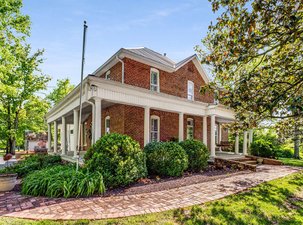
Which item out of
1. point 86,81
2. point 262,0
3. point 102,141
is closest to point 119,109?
point 86,81

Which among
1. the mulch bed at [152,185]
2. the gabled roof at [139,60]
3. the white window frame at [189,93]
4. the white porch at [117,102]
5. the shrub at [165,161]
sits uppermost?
the gabled roof at [139,60]

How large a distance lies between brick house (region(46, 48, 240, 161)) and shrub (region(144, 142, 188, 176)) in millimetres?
1303

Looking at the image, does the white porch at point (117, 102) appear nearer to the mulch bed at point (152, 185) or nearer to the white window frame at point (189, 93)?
the mulch bed at point (152, 185)

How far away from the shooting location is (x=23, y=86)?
2103 cm

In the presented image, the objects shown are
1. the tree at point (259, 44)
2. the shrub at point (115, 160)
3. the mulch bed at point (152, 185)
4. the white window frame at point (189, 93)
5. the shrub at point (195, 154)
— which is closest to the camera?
the tree at point (259, 44)

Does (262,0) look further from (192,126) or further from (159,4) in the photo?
(192,126)

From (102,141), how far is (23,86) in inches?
739

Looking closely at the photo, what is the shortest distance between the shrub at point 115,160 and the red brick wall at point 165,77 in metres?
5.49

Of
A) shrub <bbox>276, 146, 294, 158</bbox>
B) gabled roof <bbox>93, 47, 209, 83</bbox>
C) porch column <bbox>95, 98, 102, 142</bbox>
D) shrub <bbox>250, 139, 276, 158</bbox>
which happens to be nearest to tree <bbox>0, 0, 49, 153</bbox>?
gabled roof <bbox>93, 47, 209, 83</bbox>

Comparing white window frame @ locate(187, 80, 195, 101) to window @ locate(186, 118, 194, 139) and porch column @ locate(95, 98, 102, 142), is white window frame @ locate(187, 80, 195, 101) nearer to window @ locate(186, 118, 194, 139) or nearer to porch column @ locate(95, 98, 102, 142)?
window @ locate(186, 118, 194, 139)

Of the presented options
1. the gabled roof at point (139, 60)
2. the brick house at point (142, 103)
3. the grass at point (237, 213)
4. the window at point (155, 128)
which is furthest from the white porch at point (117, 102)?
the grass at point (237, 213)

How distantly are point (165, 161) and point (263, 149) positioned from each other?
11.2 m

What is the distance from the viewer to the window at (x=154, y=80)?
13355mm

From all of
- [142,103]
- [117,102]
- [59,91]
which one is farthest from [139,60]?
[59,91]
